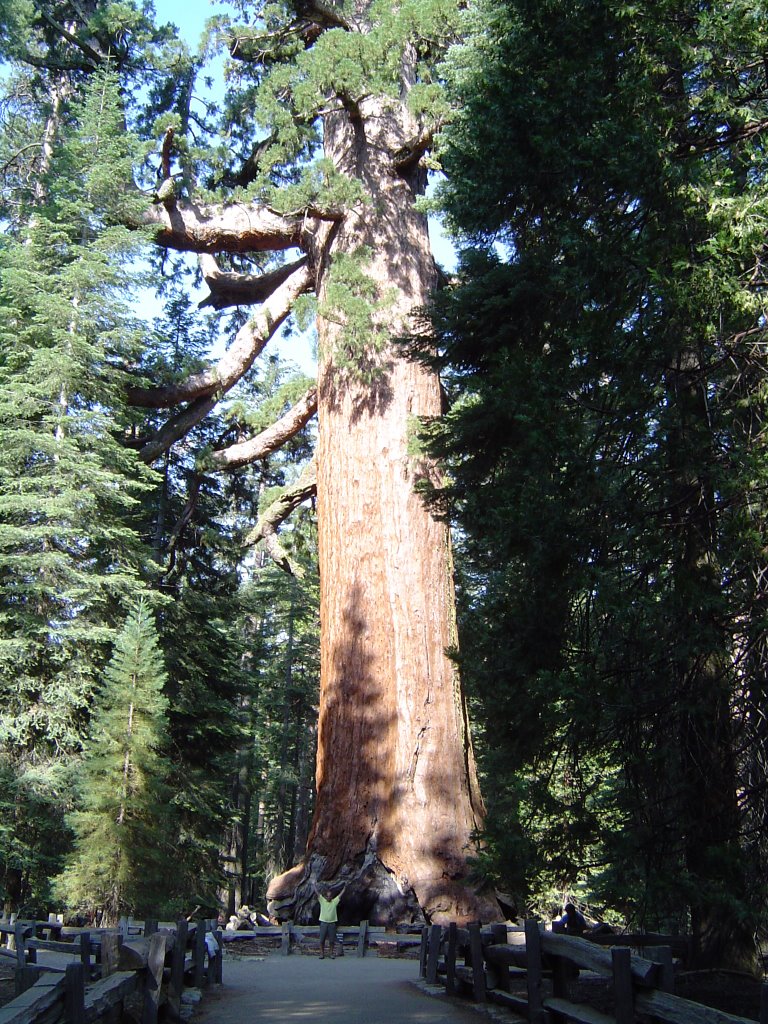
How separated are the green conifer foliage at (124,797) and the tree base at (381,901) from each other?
8.49 ft

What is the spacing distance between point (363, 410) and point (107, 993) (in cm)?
894

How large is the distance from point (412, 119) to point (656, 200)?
31.3 feet

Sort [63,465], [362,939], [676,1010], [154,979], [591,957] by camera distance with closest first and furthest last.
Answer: [676,1010], [591,957], [154,979], [362,939], [63,465]

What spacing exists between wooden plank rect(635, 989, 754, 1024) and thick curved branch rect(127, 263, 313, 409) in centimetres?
1318

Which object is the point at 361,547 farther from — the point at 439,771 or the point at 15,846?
the point at 15,846

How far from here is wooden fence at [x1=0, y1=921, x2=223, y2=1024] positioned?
4.45 meters

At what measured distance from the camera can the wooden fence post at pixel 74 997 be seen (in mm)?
4527

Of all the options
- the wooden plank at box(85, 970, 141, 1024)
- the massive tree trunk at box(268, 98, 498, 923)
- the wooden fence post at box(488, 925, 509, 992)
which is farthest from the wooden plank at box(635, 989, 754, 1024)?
the massive tree trunk at box(268, 98, 498, 923)

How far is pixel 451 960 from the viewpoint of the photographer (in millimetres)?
7879

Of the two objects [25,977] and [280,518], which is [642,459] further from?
[280,518]

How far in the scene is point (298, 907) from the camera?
11133 mm

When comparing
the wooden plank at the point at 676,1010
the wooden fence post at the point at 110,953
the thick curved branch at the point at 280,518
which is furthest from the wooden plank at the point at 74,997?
the thick curved branch at the point at 280,518

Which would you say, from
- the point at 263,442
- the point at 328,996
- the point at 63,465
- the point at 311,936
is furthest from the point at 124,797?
the point at 263,442

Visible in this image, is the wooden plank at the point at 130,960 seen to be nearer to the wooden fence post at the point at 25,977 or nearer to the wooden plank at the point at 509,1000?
the wooden fence post at the point at 25,977
